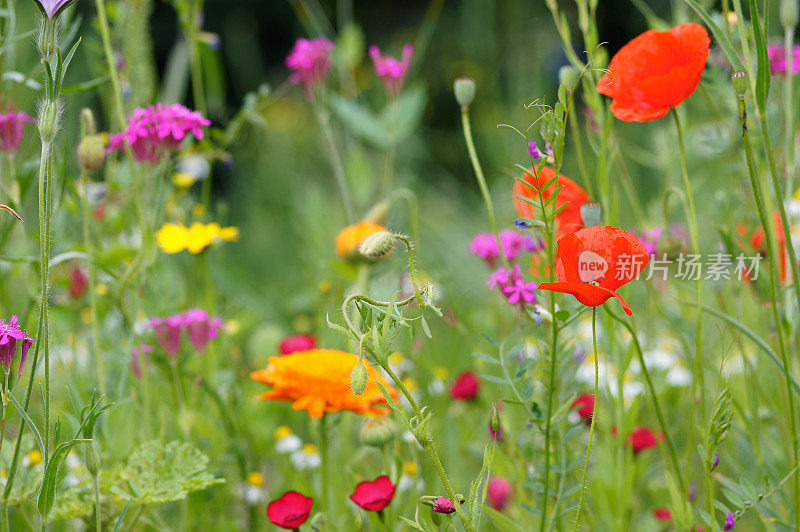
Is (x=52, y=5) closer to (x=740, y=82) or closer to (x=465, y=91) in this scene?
(x=465, y=91)

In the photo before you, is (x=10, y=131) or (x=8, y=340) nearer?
(x=8, y=340)

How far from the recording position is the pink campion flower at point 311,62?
1.18 meters

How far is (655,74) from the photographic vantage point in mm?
697

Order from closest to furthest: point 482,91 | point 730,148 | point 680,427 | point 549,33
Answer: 1. point 730,148
2. point 680,427
3. point 549,33
4. point 482,91

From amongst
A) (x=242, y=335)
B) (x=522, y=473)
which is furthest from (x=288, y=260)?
(x=522, y=473)

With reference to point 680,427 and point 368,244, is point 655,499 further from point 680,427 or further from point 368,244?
point 368,244

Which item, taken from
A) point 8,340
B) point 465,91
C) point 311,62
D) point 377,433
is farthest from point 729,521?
point 311,62

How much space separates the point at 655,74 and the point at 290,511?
0.51m

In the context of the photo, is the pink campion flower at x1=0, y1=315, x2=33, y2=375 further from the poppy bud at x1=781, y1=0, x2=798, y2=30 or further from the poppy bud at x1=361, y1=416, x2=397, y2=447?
the poppy bud at x1=781, y1=0, x2=798, y2=30

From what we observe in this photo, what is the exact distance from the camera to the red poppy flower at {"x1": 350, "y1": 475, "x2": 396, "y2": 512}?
2.31 feet

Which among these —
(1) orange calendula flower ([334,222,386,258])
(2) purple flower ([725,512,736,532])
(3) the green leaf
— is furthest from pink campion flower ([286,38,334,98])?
(2) purple flower ([725,512,736,532])

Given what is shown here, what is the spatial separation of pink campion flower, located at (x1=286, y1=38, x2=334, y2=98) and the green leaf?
24.1 inches

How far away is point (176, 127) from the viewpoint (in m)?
0.82

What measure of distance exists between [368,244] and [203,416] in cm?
60
